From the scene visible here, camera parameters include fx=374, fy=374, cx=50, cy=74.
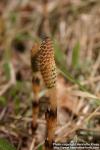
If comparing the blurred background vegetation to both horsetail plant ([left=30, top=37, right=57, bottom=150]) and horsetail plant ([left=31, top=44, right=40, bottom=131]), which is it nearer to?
horsetail plant ([left=31, top=44, right=40, bottom=131])

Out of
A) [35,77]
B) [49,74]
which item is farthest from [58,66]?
[49,74]

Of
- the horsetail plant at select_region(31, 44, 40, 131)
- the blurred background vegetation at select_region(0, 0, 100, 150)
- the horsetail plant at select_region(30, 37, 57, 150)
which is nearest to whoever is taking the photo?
the horsetail plant at select_region(30, 37, 57, 150)

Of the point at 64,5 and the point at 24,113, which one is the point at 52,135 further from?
the point at 64,5

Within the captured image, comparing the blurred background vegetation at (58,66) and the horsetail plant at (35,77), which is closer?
the horsetail plant at (35,77)

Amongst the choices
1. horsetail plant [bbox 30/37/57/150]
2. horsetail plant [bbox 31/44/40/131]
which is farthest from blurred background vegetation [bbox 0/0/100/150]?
horsetail plant [bbox 30/37/57/150]

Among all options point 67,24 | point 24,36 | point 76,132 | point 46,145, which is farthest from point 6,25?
point 46,145

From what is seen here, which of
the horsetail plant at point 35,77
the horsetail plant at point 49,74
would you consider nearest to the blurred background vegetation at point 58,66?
the horsetail plant at point 35,77

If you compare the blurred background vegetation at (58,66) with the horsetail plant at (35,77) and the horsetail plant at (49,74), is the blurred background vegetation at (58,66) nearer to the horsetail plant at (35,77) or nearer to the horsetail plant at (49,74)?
the horsetail plant at (35,77)

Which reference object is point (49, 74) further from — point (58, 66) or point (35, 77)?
point (58, 66)
